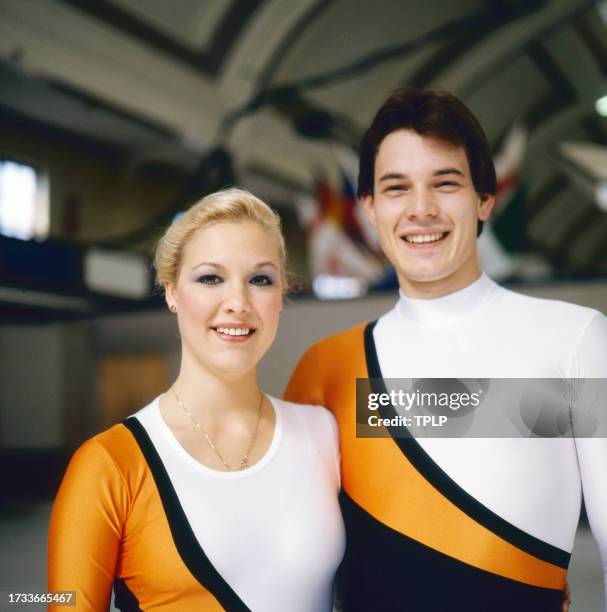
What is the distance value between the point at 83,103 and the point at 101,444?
3.32 m

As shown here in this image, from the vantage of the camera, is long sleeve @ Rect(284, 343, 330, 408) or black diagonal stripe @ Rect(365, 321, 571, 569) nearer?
black diagonal stripe @ Rect(365, 321, 571, 569)

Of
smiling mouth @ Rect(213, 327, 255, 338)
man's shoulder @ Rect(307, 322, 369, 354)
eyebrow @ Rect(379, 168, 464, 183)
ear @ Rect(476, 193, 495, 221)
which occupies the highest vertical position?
eyebrow @ Rect(379, 168, 464, 183)

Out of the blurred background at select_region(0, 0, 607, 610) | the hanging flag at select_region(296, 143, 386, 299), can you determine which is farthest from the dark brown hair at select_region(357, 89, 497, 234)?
the hanging flag at select_region(296, 143, 386, 299)

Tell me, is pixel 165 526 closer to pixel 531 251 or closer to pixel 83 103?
pixel 83 103

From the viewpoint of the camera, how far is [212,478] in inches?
34.8

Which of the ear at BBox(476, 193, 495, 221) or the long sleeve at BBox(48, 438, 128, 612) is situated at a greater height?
the ear at BBox(476, 193, 495, 221)

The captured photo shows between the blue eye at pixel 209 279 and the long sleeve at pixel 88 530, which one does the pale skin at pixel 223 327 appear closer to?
the blue eye at pixel 209 279

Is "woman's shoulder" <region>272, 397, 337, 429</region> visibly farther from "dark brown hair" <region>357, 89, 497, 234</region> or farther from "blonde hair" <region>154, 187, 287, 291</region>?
"dark brown hair" <region>357, 89, 497, 234</region>

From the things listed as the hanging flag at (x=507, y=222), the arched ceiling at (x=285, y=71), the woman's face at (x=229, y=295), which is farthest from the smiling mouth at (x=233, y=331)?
the arched ceiling at (x=285, y=71)

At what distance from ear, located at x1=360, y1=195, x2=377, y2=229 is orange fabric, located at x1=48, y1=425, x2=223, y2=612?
0.47m

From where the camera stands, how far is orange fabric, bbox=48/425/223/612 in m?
0.82

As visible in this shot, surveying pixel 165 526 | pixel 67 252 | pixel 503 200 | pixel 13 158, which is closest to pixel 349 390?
pixel 165 526

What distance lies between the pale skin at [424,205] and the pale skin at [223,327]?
0.17m

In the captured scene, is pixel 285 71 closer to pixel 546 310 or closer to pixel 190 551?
pixel 546 310
